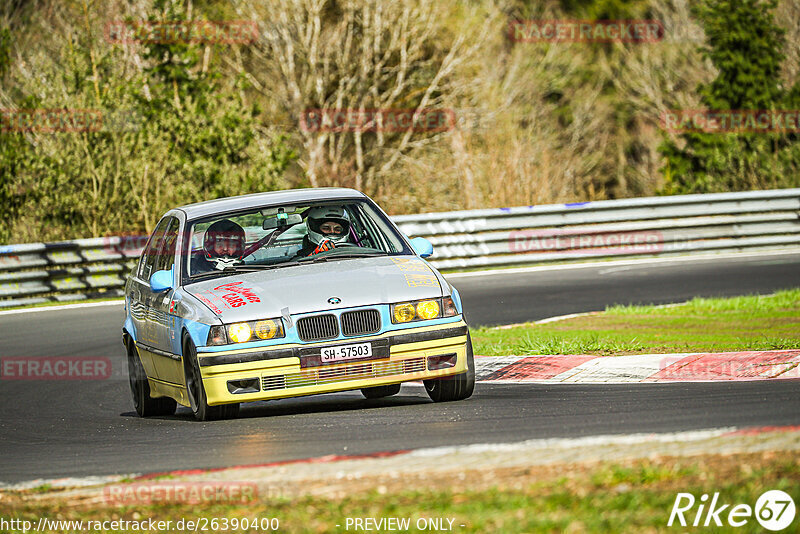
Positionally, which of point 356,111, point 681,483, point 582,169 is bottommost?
point 582,169

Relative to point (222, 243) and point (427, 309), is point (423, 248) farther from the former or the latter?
point (222, 243)

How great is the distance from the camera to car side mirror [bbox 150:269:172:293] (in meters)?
8.81

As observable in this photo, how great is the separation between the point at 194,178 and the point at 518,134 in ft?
66.9

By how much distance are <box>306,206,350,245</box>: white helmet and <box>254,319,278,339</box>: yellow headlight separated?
146cm

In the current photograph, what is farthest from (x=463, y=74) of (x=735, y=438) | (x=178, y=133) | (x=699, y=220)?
(x=735, y=438)

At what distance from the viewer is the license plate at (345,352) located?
778 cm

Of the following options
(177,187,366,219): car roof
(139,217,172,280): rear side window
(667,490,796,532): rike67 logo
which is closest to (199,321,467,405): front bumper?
(177,187,366,219): car roof

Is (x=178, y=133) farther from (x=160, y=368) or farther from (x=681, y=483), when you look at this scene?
(x=681, y=483)

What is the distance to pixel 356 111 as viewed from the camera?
41.3m

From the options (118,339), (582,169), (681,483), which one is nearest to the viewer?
(681,483)
